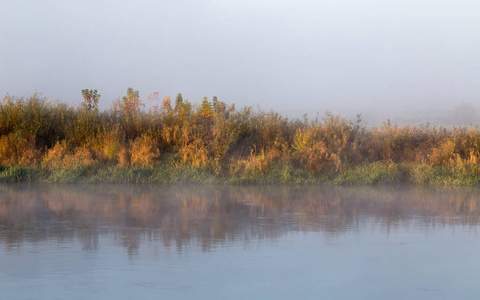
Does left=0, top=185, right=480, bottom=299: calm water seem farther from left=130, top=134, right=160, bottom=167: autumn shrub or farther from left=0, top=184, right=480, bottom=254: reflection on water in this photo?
left=130, top=134, right=160, bottom=167: autumn shrub

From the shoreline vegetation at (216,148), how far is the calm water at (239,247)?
15.2 feet

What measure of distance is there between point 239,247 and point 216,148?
12.9m

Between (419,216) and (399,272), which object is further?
(419,216)

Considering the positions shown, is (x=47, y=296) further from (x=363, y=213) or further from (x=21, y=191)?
(x=21, y=191)

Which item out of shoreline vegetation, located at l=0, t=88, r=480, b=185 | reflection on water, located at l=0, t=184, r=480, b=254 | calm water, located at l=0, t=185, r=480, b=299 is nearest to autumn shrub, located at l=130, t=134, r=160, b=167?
shoreline vegetation, located at l=0, t=88, r=480, b=185

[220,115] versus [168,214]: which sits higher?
[220,115]

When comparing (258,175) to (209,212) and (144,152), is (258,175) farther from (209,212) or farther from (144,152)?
(209,212)

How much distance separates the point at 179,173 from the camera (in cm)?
1969

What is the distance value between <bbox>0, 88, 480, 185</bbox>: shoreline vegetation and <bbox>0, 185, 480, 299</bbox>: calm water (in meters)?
4.64

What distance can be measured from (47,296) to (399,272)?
4.07 meters

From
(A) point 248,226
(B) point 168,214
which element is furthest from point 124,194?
(A) point 248,226

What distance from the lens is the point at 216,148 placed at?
21.0 m

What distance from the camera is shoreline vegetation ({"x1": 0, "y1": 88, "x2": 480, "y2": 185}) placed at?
765 inches

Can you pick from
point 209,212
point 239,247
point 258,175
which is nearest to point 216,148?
point 258,175
